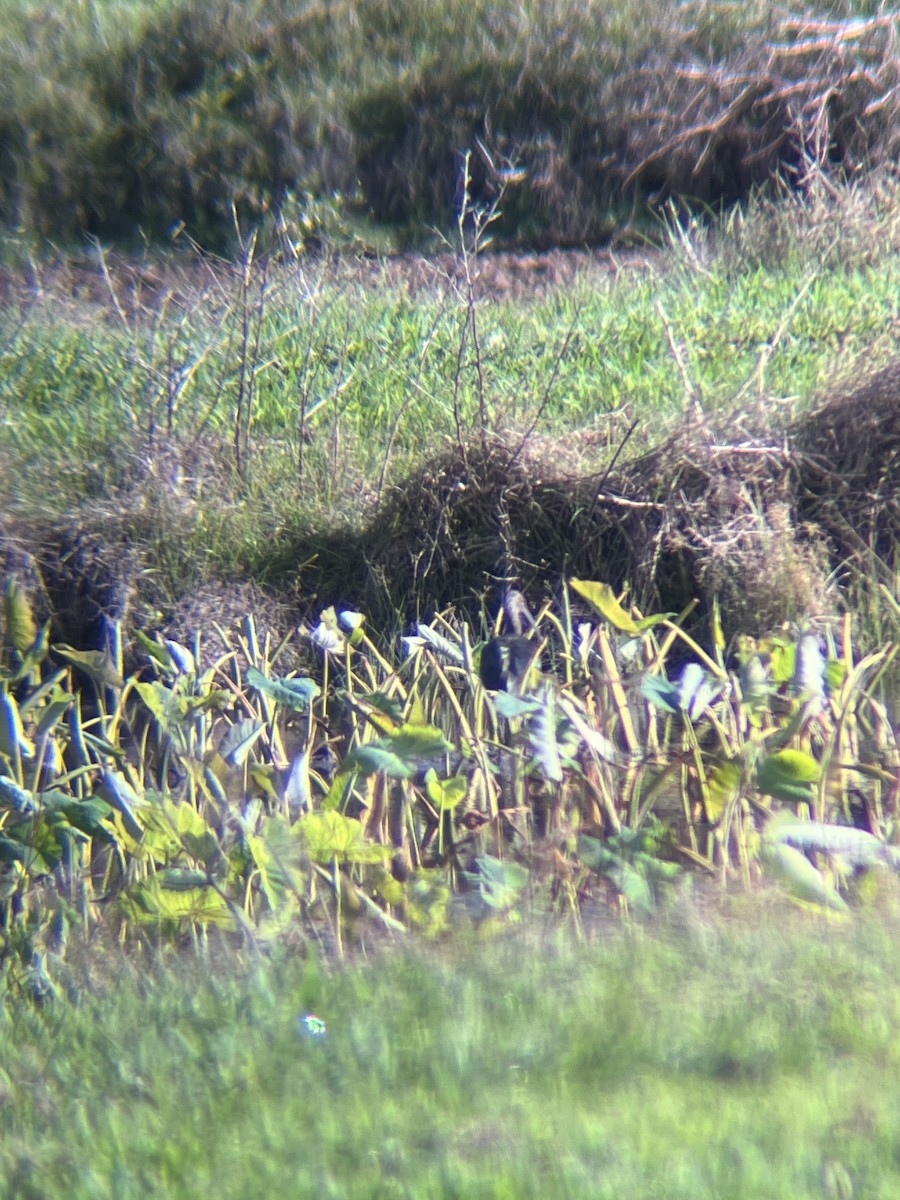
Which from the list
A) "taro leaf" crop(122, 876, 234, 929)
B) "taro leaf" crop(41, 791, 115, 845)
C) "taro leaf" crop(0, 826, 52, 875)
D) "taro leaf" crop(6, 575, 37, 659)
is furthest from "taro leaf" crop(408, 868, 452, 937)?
"taro leaf" crop(6, 575, 37, 659)

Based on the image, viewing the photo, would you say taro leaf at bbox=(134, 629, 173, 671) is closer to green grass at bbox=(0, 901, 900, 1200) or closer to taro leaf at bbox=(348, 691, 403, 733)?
taro leaf at bbox=(348, 691, 403, 733)

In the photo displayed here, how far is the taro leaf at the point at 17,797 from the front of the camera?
3137mm

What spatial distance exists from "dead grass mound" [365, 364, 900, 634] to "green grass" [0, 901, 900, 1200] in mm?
1795

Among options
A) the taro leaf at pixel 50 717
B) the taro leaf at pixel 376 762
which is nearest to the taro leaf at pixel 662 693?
the taro leaf at pixel 376 762

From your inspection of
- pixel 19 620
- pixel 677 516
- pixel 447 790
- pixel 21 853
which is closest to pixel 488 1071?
pixel 447 790

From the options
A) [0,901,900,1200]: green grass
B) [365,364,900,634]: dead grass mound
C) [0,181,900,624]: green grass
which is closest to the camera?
[0,901,900,1200]: green grass

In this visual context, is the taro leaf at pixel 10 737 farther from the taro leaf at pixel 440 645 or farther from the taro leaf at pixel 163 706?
the taro leaf at pixel 440 645

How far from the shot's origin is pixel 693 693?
3.24 m

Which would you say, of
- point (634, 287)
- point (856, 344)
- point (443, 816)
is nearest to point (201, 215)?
point (634, 287)

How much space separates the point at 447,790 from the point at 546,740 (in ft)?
0.94

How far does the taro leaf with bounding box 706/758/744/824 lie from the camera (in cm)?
313

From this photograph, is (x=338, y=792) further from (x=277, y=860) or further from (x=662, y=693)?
(x=662, y=693)

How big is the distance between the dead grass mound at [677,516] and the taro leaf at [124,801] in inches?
72.4

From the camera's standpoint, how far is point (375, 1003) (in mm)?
2770
